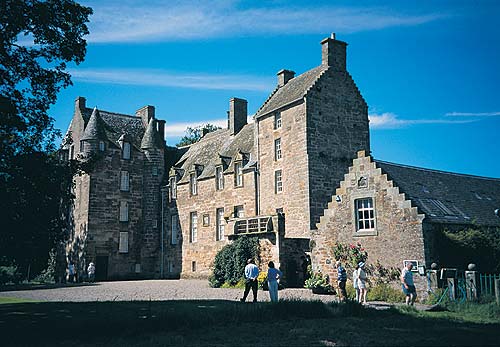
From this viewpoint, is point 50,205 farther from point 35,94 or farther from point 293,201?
point 293,201

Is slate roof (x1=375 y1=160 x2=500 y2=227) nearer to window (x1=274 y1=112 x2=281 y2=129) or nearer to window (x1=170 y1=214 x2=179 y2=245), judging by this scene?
window (x1=274 y1=112 x2=281 y2=129)

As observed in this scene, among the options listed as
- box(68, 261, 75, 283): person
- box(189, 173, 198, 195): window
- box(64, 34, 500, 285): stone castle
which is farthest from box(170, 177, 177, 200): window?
box(68, 261, 75, 283): person

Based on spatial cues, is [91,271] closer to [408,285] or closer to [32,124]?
[32,124]

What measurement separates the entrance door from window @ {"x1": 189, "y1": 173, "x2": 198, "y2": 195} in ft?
28.1

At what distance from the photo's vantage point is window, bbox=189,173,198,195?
40.0m

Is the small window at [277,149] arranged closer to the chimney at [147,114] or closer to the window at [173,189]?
the window at [173,189]

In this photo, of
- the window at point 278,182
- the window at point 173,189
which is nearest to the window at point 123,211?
the window at point 173,189

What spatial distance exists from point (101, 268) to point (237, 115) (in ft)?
53.4

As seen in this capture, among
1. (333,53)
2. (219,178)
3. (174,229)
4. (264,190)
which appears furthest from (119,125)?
(333,53)

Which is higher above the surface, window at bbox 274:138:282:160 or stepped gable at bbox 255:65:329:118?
stepped gable at bbox 255:65:329:118

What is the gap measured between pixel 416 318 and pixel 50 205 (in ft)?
42.3

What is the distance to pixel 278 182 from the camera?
31.8m

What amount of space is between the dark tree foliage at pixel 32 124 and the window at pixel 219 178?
1877 cm

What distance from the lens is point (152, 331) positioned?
12586 millimetres
